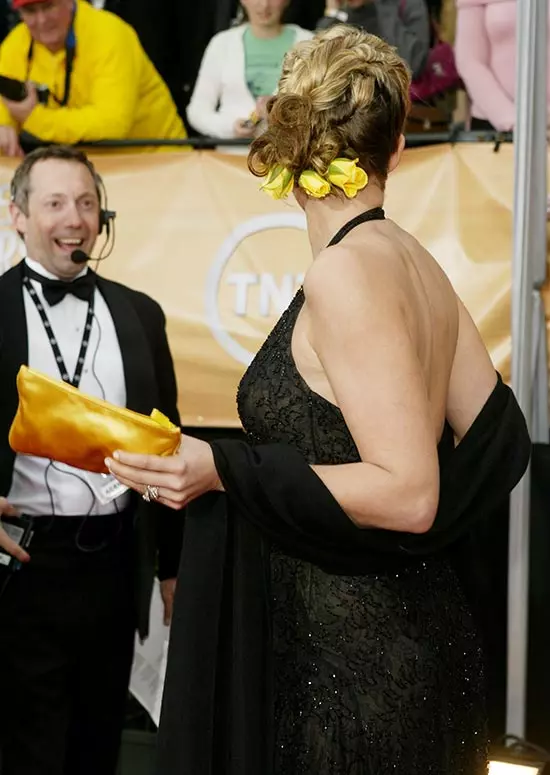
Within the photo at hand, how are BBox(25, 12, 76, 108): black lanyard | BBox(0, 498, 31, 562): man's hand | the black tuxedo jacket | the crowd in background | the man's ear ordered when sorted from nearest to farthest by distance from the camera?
BBox(0, 498, 31, 562): man's hand < the black tuxedo jacket < the man's ear < the crowd in background < BBox(25, 12, 76, 108): black lanyard

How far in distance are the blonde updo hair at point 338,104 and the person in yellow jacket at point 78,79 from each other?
2900 mm

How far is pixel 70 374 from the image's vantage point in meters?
3.35

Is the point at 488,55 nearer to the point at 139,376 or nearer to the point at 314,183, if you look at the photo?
the point at 139,376

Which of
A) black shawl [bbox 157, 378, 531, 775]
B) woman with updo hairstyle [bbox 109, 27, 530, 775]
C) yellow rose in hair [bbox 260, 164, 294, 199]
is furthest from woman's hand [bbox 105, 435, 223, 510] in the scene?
yellow rose in hair [bbox 260, 164, 294, 199]

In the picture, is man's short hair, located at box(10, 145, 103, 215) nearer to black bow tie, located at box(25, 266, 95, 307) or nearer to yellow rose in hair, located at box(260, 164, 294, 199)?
black bow tie, located at box(25, 266, 95, 307)

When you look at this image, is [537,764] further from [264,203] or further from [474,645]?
[264,203]

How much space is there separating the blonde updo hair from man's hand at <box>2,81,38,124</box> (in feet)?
9.80

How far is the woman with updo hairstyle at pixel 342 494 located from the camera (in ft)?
6.00

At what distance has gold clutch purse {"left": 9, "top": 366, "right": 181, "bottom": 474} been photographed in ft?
6.17

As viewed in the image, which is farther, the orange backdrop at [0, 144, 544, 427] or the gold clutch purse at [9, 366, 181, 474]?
the orange backdrop at [0, 144, 544, 427]

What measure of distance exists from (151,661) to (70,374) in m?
1.28

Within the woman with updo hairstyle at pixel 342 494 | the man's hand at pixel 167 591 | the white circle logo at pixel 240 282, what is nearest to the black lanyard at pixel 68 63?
the white circle logo at pixel 240 282

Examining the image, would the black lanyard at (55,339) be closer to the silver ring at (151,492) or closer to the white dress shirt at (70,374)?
the white dress shirt at (70,374)

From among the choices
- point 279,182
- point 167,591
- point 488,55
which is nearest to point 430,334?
point 279,182
